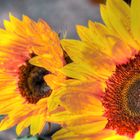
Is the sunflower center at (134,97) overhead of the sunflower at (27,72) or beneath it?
beneath

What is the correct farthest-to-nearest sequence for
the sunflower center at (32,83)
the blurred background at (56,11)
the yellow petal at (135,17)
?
the blurred background at (56,11) → the sunflower center at (32,83) → the yellow petal at (135,17)

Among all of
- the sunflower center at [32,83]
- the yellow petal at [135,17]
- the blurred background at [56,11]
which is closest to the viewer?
the yellow petal at [135,17]

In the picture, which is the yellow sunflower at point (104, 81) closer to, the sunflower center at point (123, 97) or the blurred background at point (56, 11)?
the sunflower center at point (123, 97)

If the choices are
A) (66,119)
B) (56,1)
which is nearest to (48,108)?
(66,119)

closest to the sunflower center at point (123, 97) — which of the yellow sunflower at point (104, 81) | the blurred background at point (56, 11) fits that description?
the yellow sunflower at point (104, 81)

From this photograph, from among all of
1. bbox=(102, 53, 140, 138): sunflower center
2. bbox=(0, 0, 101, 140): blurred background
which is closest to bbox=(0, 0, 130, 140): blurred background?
bbox=(0, 0, 101, 140): blurred background

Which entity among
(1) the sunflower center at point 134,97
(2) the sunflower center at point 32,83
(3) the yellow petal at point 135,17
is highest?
(3) the yellow petal at point 135,17

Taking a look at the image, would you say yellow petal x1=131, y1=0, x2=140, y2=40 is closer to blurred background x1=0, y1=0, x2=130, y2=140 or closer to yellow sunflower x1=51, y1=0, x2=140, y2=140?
yellow sunflower x1=51, y1=0, x2=140, y2=140
